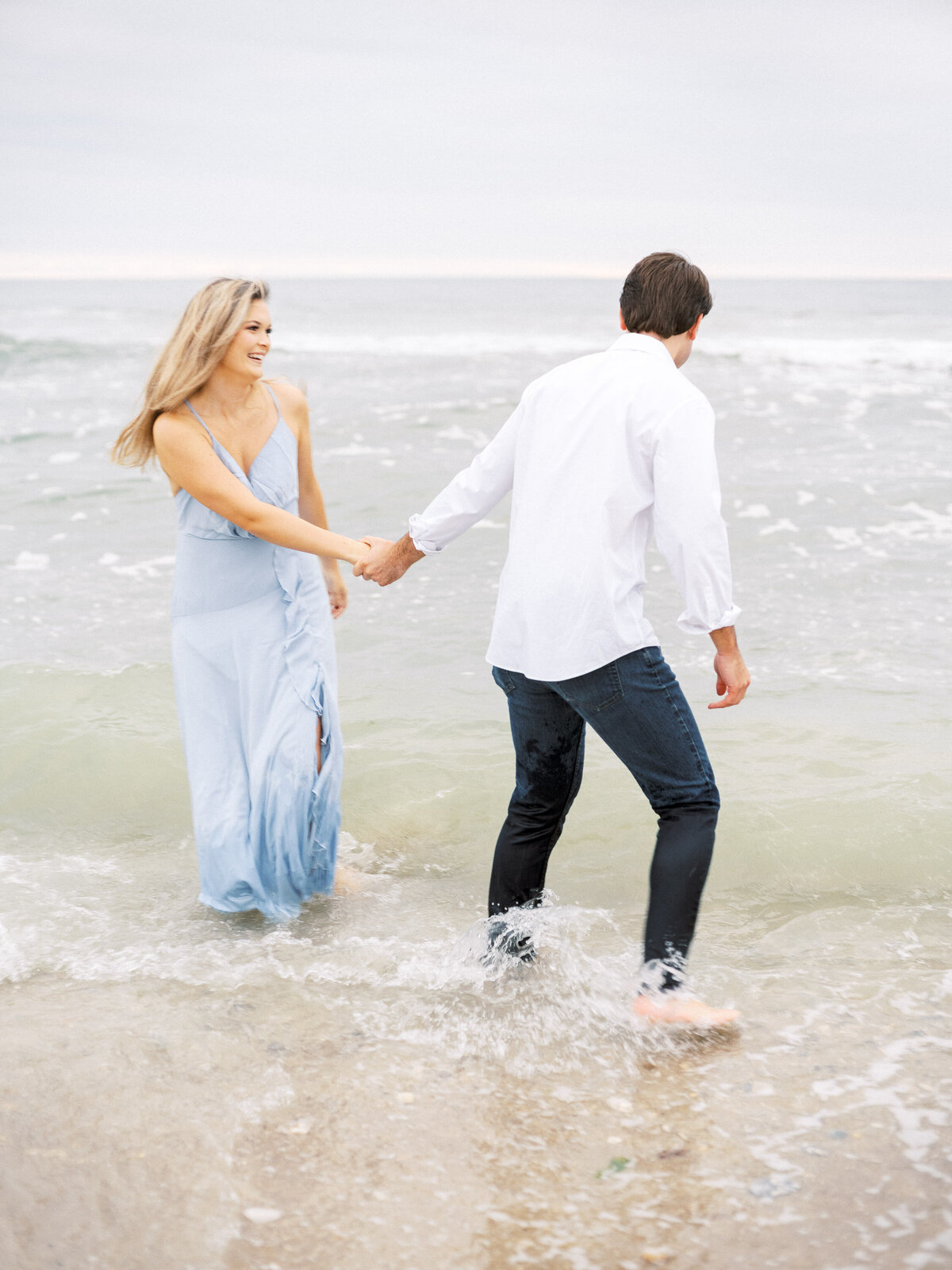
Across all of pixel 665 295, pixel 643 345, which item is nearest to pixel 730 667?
pixel 643 345

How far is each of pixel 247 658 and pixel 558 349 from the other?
Result: 77.1 ft

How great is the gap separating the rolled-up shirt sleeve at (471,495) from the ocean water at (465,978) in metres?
1.15

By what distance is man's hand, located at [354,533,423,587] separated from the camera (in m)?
3.38

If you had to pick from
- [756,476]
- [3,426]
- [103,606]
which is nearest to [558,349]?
[3,426]

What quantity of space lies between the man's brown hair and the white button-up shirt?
0.23 ft

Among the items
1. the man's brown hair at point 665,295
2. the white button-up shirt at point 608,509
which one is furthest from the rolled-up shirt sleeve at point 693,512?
the man's brown hair at point 665,295

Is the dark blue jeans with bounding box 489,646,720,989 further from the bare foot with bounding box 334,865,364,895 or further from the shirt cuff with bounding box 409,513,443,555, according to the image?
the bare foot with bounding box 334,865,364,895

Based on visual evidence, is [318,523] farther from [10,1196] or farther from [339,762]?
[10,1196]

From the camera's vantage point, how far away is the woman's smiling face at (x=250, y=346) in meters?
3.24

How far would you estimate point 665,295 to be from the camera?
108 inches

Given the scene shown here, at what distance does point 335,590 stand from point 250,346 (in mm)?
1041

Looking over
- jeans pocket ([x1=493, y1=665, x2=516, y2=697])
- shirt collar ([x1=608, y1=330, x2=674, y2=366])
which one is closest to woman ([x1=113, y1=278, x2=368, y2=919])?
jeans pocket ([x1=493, y1=665, x2=516, y2=697])

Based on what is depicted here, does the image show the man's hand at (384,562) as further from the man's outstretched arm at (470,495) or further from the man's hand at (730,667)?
the man's hand at (730,667)

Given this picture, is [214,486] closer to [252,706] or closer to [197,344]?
[197,344]
